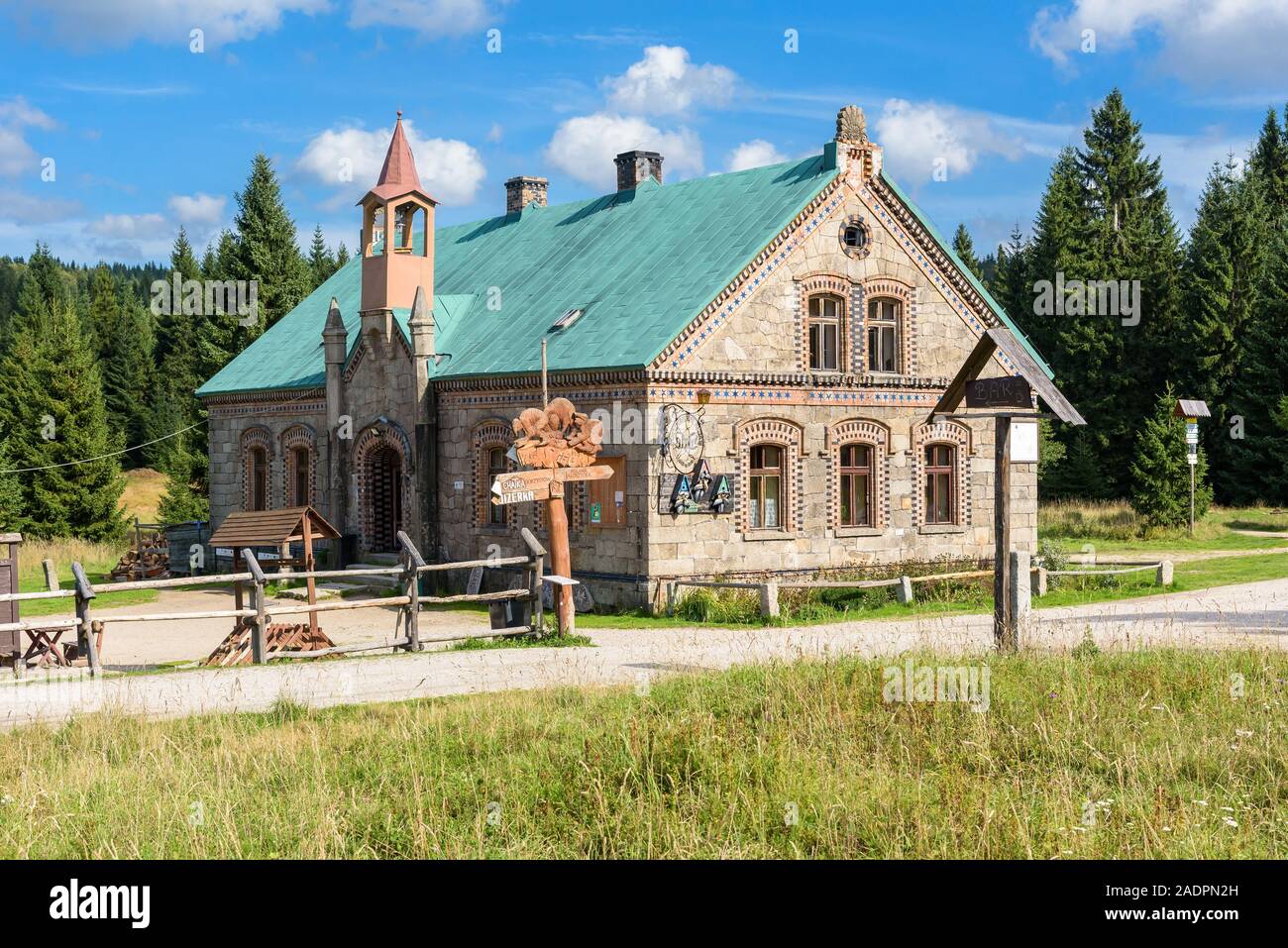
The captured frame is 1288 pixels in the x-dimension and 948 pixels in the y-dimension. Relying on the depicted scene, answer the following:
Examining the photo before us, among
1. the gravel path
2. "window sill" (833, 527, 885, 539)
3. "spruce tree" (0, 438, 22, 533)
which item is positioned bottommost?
the gravel path

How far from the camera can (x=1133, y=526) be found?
39.3 metres

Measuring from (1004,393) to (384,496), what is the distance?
1911 cm

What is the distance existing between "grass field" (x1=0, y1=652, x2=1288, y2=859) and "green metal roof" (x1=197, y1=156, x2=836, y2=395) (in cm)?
1262

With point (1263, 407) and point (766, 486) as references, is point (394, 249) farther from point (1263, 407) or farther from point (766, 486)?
point (1263, 407)

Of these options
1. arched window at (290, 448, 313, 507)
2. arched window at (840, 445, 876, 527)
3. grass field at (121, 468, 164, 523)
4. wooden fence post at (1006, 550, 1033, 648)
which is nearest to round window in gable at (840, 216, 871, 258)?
arched window at (840, 445, 876, 527)

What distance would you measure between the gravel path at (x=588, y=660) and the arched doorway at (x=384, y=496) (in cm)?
970

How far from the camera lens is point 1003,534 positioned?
49.0 feet

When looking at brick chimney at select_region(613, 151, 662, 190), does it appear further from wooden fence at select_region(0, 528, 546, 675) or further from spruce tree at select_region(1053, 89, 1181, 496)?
spruce tree at select_region(1053, 89, 1181, 496)

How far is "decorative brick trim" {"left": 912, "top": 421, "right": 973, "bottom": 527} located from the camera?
2700 centimetres

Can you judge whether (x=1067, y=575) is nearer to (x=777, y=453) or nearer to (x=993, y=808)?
(x=777, y=453)

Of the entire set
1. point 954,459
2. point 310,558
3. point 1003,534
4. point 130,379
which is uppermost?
point 130,379

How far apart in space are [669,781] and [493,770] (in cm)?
132

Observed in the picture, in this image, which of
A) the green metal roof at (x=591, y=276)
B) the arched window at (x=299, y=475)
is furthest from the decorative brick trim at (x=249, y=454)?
the green metal roof at (x=591, y=276)

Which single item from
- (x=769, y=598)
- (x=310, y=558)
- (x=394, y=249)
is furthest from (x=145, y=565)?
(x=769, y=598)
